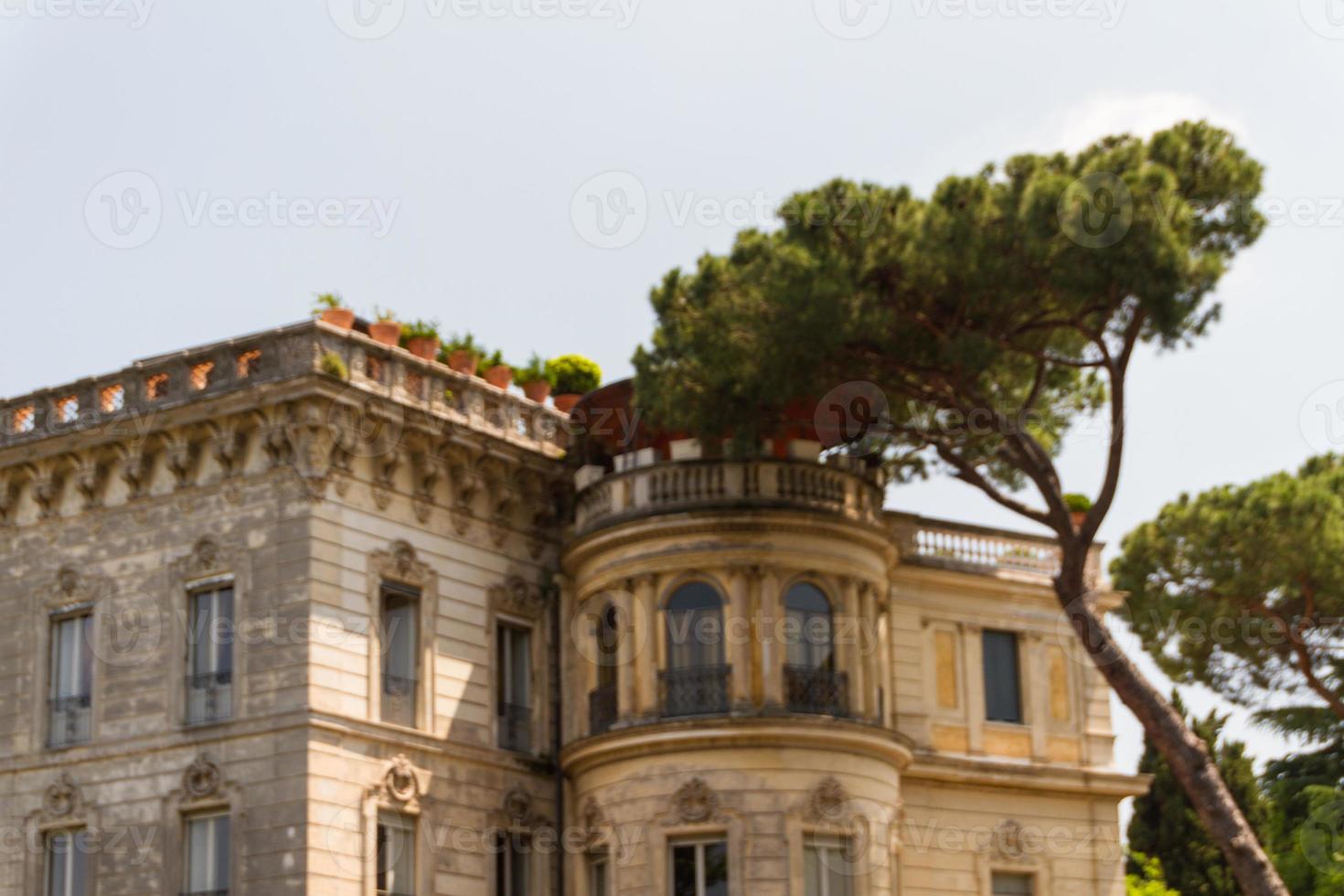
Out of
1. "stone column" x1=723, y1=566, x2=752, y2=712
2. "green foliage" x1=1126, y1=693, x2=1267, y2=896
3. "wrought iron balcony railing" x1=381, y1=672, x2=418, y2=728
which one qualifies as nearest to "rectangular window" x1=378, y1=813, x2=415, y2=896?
"wrought iron balcony railing" x1=381, y1=672, x2=418, y2=728

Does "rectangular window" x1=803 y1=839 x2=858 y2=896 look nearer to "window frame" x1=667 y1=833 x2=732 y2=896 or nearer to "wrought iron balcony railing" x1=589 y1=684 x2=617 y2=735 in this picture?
"window frame" x1=667 y1=833 x2=732 y2=896

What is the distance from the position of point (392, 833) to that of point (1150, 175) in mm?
14856

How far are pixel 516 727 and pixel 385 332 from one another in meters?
6.85

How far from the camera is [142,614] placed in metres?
34.4

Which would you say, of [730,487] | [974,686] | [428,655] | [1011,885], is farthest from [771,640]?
[1011,885]

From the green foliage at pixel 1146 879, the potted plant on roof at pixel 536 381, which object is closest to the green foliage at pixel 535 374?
the potted plant on roof at pixel 536 381

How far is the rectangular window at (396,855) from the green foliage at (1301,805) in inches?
1303

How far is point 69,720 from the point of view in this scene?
34.8 metres

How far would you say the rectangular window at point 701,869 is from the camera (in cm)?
3416

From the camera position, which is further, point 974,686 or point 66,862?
point 974,686

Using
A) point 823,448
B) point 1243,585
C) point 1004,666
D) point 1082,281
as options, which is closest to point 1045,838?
point 1004,666

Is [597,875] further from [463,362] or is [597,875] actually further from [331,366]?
[331,366]

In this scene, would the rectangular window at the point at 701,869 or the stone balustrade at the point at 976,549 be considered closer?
the rectangular window at the point at 701,869

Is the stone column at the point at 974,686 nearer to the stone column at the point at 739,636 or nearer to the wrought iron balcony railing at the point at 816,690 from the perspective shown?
the wrought iron balcony railing at the point at 816,690
